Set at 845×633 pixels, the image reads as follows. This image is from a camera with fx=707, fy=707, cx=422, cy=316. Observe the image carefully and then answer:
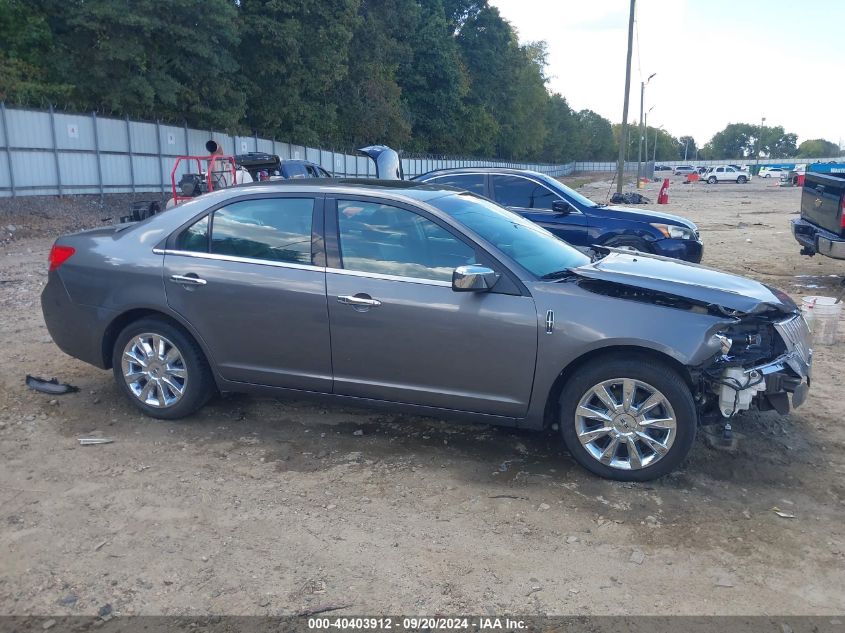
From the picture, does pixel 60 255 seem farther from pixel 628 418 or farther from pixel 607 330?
pixel 628 418

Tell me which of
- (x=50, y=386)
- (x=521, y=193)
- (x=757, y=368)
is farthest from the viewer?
(x=521, y=193)

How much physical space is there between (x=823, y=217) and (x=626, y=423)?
26.1ft

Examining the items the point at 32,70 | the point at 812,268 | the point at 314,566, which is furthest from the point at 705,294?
the point at 32,70

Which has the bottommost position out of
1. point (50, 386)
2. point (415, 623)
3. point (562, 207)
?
point (415, 623)

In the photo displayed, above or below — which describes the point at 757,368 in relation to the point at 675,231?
below

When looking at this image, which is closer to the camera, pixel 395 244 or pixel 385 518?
pixel 385 518

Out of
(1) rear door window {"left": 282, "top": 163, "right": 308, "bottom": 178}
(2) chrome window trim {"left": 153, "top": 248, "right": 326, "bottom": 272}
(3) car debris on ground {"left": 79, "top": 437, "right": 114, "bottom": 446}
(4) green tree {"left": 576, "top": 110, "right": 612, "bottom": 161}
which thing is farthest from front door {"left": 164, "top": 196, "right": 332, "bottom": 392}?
(4) green tree {"left": 576, "top": 110, "right": 612, "bottom": 161}

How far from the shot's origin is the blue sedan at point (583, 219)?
9.34 meters

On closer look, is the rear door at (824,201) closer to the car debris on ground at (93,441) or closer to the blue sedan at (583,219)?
the blue sedan at (583,219)

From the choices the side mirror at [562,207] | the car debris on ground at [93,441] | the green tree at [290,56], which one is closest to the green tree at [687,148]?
the green tree at [290,56]

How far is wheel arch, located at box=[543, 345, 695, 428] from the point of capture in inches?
162

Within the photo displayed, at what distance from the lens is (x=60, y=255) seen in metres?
5.35

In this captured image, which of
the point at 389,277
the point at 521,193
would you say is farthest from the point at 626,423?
the point at 521,193

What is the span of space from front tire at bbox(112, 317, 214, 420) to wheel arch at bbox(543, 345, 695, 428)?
8.02 ft
